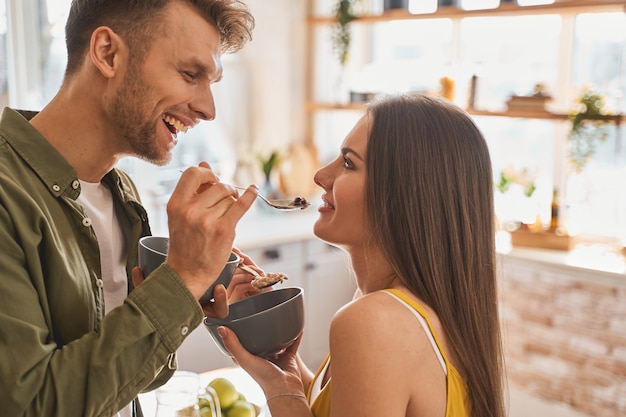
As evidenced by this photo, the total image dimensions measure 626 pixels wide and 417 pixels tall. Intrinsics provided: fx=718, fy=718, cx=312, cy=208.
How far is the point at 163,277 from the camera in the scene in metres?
1.14

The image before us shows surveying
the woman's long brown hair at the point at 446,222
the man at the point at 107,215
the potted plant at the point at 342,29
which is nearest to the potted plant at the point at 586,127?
the potted plant at the point at 342,29

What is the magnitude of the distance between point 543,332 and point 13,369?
2.95 metres

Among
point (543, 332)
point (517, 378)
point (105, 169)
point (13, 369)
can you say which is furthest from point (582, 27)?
point (13, 369)

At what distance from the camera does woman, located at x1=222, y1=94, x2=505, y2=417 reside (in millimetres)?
1240

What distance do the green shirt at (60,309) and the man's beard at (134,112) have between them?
0.45ft

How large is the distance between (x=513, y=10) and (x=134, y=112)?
9.32 feet

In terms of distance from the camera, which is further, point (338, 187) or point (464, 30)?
point (464, 30)

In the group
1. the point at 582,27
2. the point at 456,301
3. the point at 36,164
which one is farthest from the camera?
the point at 582,27

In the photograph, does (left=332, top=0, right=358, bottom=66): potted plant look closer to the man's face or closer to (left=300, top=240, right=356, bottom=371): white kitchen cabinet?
(left=300, top=240, right=356, bottom=371): white kitchen cabinet

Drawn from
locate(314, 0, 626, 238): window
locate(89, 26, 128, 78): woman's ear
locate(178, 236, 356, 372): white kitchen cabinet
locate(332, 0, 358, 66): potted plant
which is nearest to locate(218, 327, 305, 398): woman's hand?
locate(89, 26, 128, 78): woman's ear

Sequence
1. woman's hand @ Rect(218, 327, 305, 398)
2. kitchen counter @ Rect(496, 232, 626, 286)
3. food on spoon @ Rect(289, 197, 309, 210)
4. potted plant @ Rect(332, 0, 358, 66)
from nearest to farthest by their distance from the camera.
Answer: woman's hand @ Rect(218, 327, 305, 398), food on spoon @ Rect(289, 197, 309, 210), kitchen counter @ Rect(496, 232, 626, 286), potted plant @ Rect(332, 0, 358, 66)

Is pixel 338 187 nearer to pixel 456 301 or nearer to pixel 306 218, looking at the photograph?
pixel 456 301

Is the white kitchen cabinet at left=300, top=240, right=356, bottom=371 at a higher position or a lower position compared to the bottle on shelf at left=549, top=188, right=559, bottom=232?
lower

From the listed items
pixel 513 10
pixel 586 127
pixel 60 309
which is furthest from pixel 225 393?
pixel 513 10
